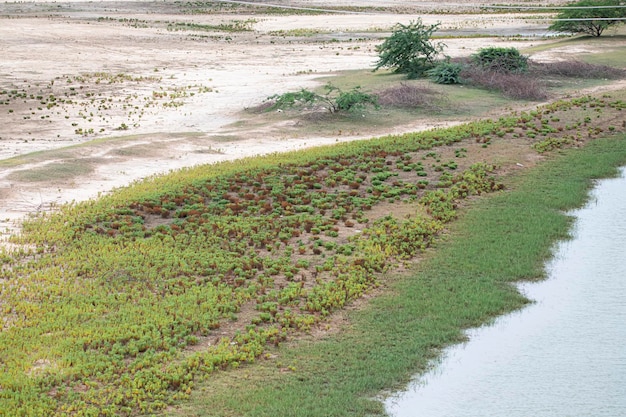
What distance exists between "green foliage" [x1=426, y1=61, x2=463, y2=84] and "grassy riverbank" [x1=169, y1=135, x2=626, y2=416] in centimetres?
1121

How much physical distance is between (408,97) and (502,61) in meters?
5.09

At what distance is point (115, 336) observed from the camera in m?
8.89

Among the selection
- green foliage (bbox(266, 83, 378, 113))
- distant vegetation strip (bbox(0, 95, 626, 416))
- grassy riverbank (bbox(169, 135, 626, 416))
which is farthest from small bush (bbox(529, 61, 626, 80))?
grassy riverbank (bbox(169, 135, 626, 416))

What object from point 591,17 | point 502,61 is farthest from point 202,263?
point 591,17

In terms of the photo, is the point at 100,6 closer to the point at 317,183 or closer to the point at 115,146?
the point at 115,146

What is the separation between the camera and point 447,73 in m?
25.9

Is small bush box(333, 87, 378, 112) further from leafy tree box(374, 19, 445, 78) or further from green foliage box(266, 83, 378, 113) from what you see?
leafy tree box(374, 19, 445, 78)

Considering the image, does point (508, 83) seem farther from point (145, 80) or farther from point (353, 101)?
point (145, 80)

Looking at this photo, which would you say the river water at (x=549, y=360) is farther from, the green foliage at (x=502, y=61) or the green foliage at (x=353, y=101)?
the green foliage at (x=502, y=61)

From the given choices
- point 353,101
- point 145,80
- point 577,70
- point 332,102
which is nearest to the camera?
point 353,101

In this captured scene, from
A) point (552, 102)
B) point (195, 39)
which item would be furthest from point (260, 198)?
point (195, 39)

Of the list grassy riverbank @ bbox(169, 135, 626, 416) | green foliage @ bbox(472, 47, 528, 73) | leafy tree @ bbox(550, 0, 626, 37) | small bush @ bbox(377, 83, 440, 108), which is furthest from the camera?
leafy tree @ bbox(550, 0, 626, 37)

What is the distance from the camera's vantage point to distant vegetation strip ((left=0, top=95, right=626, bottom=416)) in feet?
27.0

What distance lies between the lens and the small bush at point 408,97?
23.3m
